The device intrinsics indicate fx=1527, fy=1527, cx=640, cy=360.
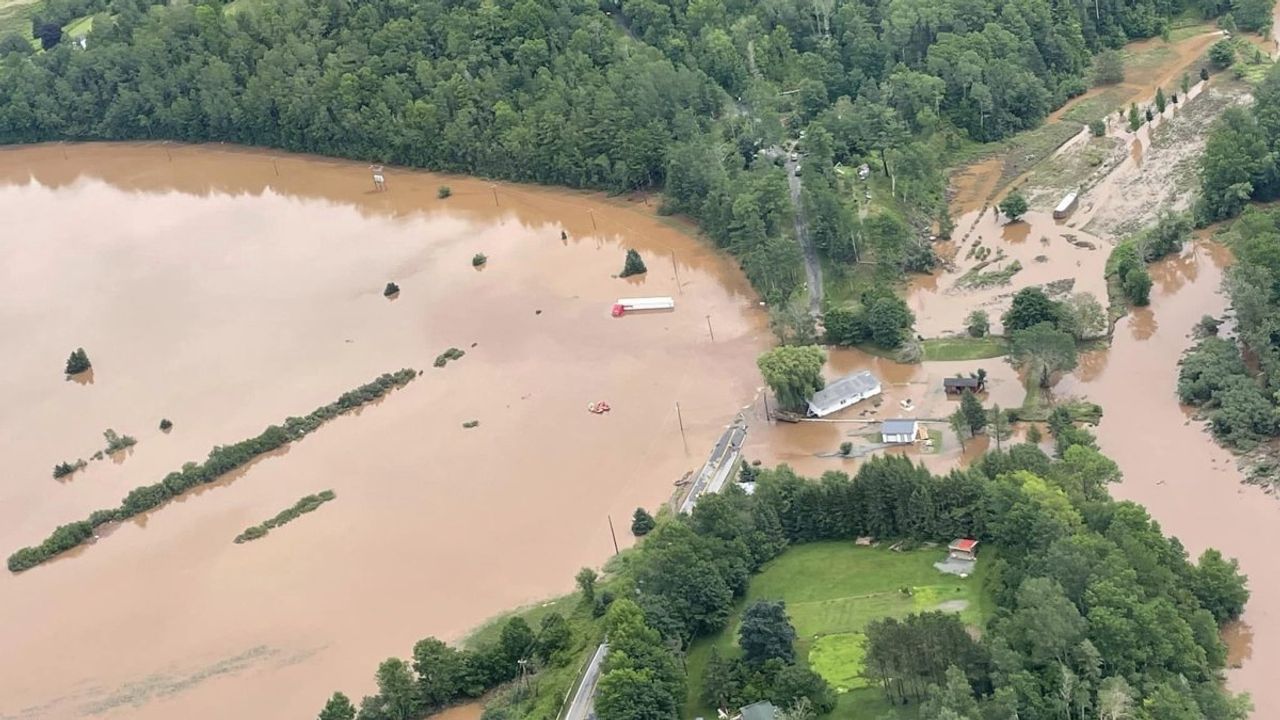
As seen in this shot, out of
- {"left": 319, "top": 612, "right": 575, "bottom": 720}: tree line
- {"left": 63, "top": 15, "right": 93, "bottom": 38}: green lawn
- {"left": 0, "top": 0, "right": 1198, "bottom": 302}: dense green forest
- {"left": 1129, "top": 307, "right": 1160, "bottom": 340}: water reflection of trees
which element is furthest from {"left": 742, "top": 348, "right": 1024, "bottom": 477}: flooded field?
{"left": 63, "top": 15, "right": 93, "bottom": 38}: green lawn

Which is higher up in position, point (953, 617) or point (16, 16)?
point (16, 16)

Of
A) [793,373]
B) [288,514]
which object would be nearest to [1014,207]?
[793,373]

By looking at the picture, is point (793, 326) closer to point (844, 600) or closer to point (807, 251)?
point (807, 251)

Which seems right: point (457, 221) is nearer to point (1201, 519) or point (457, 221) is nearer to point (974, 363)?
point (974, 363)

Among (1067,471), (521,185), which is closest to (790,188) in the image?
(521,185)

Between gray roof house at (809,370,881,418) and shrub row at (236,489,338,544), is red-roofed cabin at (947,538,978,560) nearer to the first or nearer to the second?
gray roof house at (809,370,881,418)

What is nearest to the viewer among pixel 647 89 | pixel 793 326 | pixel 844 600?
pixel 844 600

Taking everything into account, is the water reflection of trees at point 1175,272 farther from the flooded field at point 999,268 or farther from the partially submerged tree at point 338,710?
the partially submerged tree at point 338,710
